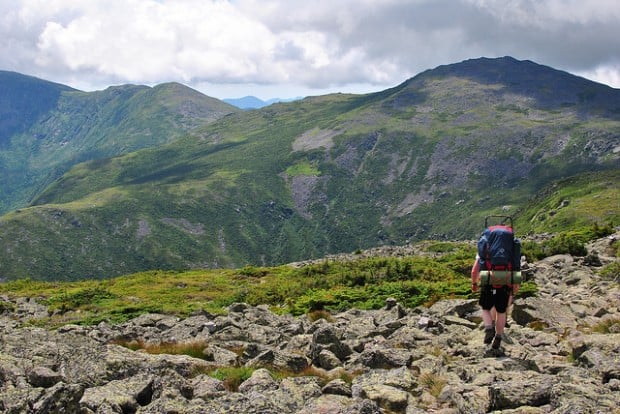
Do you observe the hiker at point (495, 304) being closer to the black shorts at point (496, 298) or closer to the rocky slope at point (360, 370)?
the black shorts at point (496, 298)

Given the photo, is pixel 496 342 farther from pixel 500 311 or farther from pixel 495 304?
pixel 495 304

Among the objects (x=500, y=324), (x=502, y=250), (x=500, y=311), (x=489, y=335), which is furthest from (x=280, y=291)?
(x=502, y=250)

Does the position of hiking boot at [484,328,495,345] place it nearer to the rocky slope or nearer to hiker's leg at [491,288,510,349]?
the rocky slope

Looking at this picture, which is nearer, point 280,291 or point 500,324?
point 500,324

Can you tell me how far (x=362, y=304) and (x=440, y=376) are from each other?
54.3 feet

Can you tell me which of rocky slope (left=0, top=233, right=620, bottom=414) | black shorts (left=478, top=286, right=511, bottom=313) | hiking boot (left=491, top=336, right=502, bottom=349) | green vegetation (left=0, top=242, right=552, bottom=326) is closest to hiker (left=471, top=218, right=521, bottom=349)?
black shorts (left=478, top=286, right=511, bottom=313)

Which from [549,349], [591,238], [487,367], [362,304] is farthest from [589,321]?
[591,238]

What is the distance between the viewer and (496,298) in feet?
47.7

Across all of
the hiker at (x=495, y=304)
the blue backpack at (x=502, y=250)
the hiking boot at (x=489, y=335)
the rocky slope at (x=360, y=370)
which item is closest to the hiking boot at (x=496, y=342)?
the rocky slope at (x=360, y=370)

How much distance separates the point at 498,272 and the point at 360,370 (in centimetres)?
461

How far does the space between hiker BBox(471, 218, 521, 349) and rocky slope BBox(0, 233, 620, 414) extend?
0.78m

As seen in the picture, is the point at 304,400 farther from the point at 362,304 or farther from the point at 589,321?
the point at 362,304

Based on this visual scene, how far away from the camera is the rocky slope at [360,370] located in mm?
9523

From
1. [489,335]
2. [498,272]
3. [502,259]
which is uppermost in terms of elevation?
[502,259]
